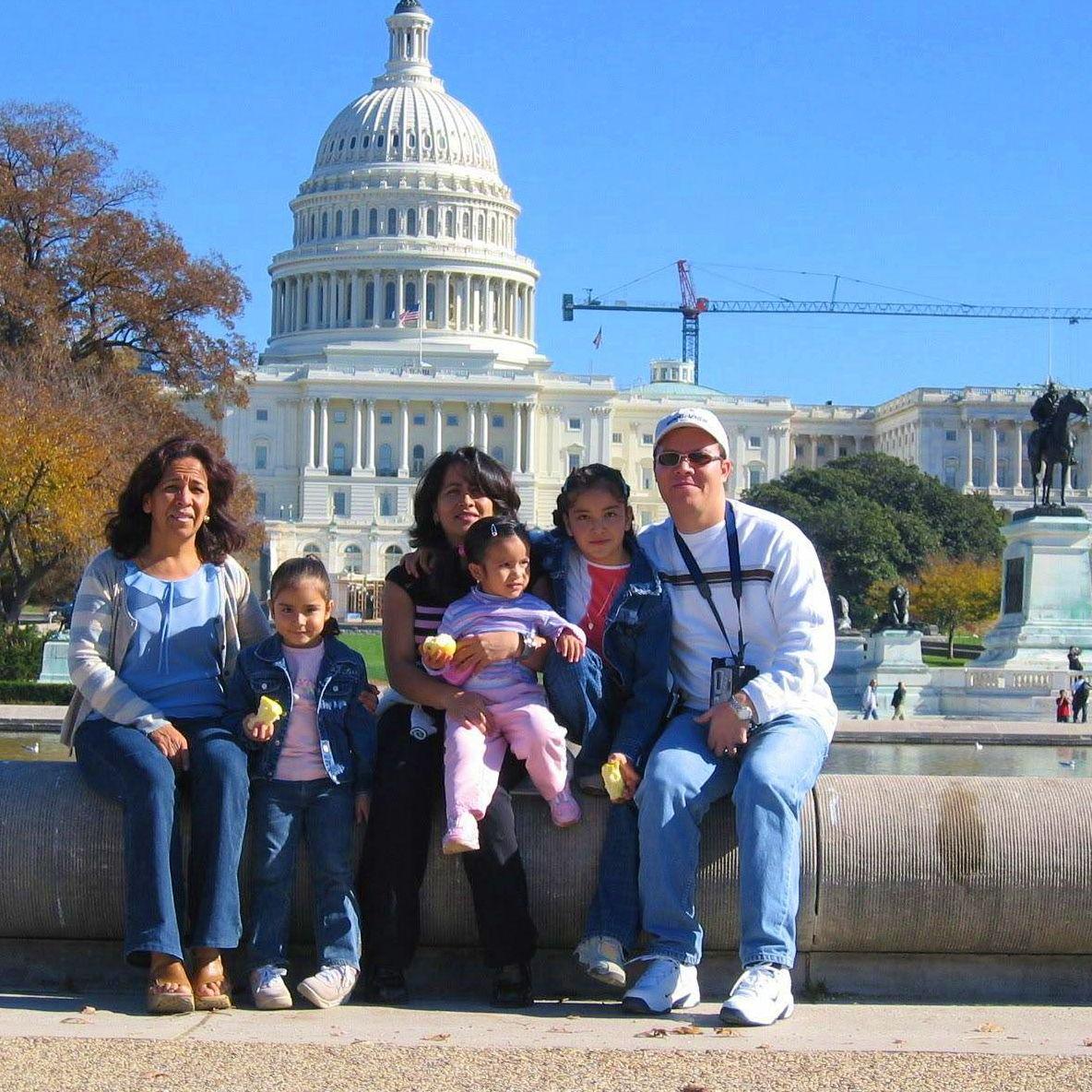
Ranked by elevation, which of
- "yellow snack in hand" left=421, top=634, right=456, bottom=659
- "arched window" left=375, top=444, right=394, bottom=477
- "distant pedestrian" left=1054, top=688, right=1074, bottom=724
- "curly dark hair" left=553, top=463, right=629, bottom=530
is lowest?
"distant pedestrian" left=1054, top=688, right=1074, bottom=724

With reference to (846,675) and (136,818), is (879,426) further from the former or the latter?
(136,818)

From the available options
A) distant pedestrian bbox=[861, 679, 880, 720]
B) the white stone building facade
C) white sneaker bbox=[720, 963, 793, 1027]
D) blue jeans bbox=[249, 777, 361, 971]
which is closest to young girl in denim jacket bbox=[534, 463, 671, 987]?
white sneaker bbox=[720, 963, 793, 1027]

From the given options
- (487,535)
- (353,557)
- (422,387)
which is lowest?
(487,535)

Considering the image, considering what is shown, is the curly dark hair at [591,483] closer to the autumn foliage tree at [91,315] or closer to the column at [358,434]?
the autumn foliage tree at [91,315]

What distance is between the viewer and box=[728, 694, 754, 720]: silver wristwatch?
6.84 meters

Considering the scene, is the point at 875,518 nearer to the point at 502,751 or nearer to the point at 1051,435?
the point at 1051,435

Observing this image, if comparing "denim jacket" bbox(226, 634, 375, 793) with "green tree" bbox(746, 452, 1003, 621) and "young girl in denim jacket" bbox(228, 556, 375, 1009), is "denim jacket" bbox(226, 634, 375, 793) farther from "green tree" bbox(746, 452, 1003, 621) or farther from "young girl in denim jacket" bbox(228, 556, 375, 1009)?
"green tree" bbox(746, 452, 1003, 621)

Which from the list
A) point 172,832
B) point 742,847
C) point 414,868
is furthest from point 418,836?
point 742,847

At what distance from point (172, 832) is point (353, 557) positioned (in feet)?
341

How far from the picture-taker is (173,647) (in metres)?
7.25

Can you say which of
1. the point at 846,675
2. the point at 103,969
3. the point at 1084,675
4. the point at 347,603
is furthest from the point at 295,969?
the point at 347,603

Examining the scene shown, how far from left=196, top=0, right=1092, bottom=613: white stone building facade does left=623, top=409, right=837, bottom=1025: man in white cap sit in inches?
4002

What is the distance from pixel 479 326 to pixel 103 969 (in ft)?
384

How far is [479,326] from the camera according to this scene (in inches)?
4845
